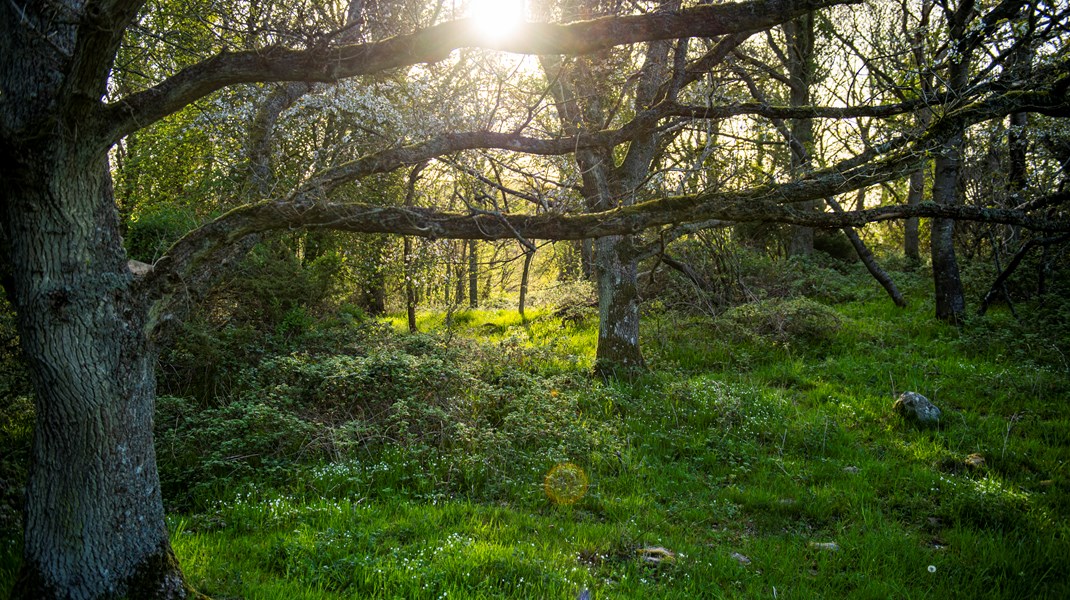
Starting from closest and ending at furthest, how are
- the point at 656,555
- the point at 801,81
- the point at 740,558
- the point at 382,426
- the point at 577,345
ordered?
the point at 656,555
the point at 740,558
the point at 382,426
the point at 577,345
the point at 801,81

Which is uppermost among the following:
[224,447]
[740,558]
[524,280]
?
[524,280]

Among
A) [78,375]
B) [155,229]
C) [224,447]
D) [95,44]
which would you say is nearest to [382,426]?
[224,447]

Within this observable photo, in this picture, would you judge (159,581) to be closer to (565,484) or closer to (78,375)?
(78,375)

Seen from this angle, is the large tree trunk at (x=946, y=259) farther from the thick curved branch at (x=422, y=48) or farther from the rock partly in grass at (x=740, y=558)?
the thick curved branch at (x=422, y=48)

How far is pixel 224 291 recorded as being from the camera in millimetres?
10414

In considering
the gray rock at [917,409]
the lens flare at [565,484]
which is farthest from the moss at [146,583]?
the gray rock at [917,409]

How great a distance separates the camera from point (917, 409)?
315 inches

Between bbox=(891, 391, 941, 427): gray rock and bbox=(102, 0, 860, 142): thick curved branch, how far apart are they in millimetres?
6168

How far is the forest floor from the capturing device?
16.0ft

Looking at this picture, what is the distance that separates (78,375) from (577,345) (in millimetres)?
9423

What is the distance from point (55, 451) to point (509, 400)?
5290 millimetres

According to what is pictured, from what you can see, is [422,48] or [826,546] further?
[826,546]

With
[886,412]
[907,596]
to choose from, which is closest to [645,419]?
[886,412]

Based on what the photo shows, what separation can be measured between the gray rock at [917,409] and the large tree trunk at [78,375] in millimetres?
8485
